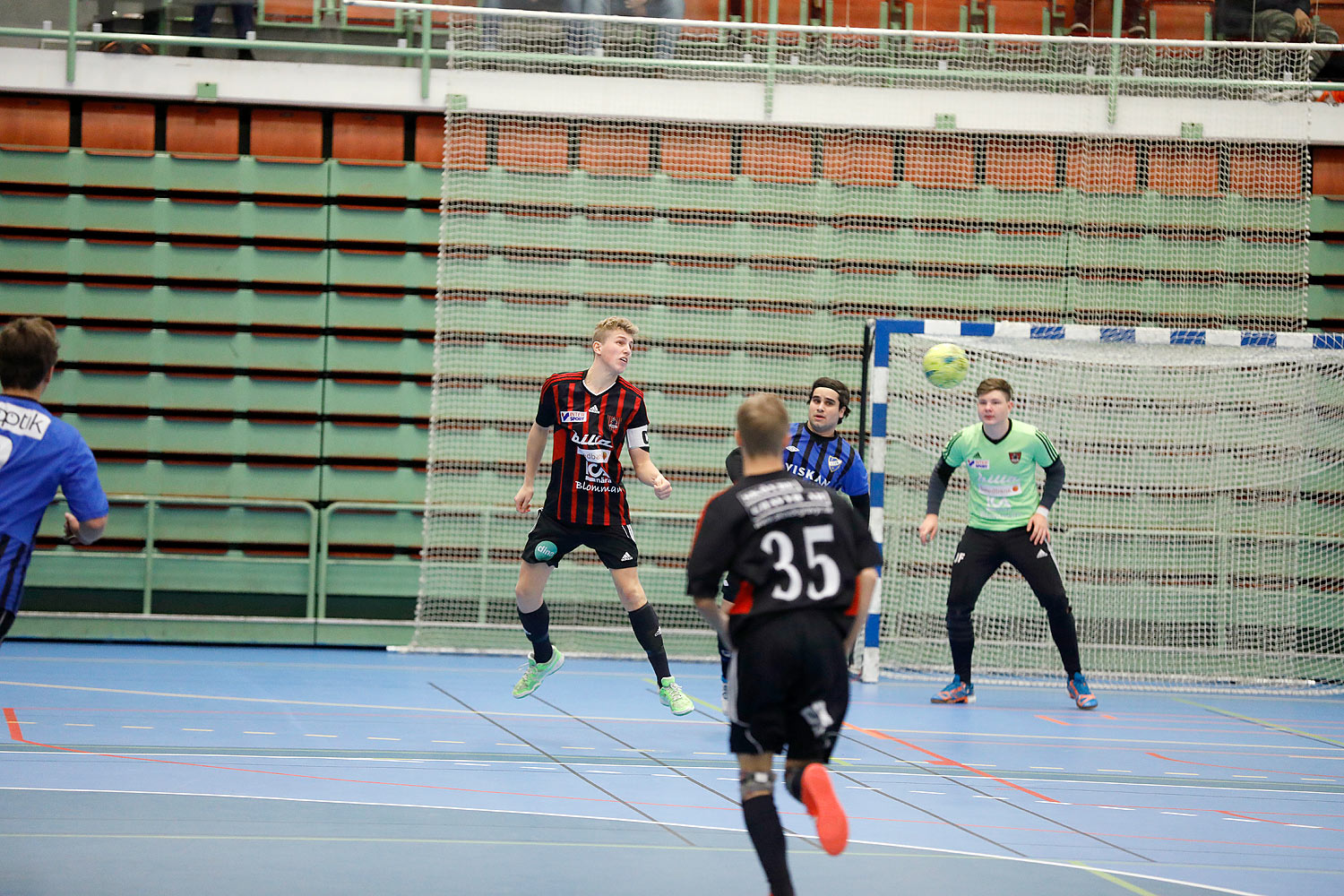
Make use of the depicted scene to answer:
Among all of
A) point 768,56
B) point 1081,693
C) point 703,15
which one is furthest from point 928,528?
point 703,15

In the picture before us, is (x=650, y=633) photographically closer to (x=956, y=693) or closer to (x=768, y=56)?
(x=956, y=693)

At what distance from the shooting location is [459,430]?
10.5 metres

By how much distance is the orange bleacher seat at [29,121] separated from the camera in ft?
34.6

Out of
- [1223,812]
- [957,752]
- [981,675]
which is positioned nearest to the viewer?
[1223,812]

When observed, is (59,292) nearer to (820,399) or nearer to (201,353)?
(201,353)

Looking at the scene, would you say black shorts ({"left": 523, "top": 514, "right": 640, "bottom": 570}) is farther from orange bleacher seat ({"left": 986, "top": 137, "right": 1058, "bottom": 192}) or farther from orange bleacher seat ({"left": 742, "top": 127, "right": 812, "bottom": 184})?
orange bleacher seat ({"left": 986, "top": 137, "right": 1058, "bottom": 192})

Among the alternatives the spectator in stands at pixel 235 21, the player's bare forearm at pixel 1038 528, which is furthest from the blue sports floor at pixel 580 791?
the spectator in stands at pixel 235 21

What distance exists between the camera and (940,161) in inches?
427

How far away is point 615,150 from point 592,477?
Result: 4783 millimetres

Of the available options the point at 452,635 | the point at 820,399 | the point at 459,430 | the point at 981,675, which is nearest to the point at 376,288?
the point at 459,430

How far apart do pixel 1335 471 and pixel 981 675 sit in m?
3.45

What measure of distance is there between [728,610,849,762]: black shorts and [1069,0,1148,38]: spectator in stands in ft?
28.1

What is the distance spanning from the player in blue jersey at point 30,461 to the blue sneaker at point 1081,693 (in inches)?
258

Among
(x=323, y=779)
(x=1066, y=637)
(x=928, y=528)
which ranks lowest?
(x=323, y=779)
